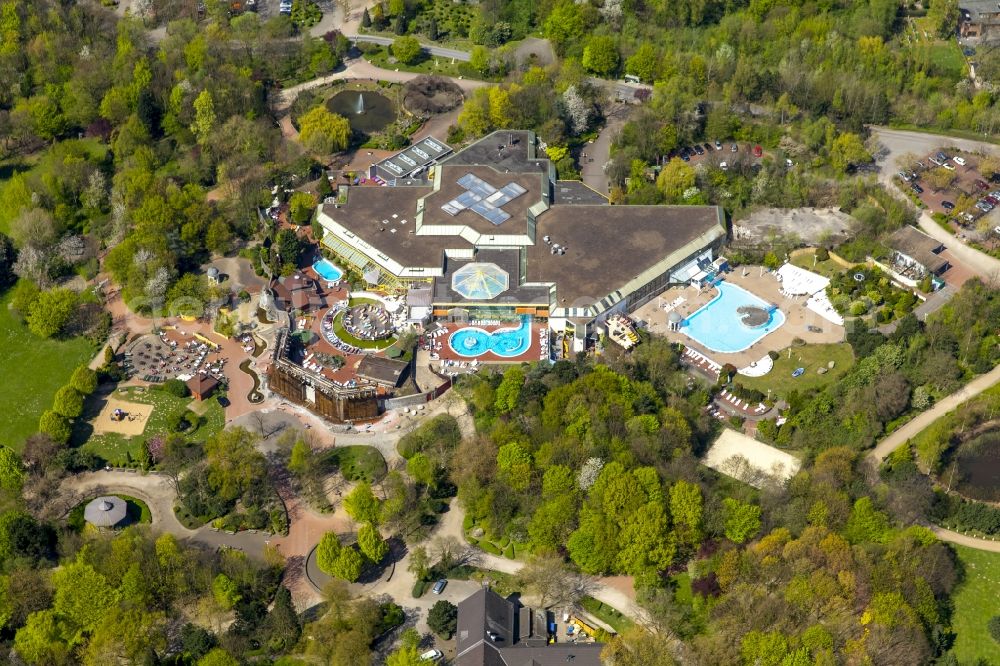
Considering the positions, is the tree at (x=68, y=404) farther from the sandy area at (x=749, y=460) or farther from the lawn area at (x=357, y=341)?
the sandy area at (x=749, y=460)

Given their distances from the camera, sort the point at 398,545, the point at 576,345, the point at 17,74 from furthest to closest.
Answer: the point at 17,74 → the point at 576,345 → the point at 398,545

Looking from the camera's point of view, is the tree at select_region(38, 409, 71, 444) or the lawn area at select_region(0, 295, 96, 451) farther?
the lawn area at select_region(0, 295, 96, 451)

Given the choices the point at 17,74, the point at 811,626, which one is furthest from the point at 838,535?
the point at 17,74

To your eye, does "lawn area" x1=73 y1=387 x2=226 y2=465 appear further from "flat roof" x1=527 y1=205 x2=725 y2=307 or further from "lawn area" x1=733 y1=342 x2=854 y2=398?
"lawn area" x1=733 y1=342 x2=854 y2=398

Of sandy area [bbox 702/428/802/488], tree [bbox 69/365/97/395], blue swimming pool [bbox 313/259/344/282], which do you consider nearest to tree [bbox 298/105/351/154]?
blue swimming pool [bbox 313/259/344/282]

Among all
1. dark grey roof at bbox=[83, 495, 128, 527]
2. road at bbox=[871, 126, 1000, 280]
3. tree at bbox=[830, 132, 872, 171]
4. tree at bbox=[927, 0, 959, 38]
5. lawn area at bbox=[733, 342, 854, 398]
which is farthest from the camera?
tree at bbox=[927, 0, 959, 38]

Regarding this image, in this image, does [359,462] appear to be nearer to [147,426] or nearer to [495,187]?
[147,426]

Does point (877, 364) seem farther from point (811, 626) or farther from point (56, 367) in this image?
point (56, 367)
